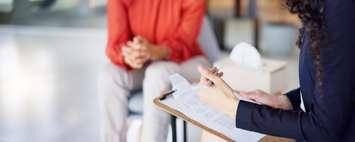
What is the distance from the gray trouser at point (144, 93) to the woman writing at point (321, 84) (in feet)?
2.59

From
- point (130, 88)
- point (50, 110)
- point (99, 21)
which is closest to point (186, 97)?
point (130, 88)

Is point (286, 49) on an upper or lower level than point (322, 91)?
lower

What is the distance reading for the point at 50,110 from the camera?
271cm

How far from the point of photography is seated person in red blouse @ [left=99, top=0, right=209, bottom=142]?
1.78 m

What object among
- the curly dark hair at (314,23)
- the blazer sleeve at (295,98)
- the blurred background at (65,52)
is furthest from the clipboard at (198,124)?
the blurred background at (65,52)

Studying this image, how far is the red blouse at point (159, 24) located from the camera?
1.91m

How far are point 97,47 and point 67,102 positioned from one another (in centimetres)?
135

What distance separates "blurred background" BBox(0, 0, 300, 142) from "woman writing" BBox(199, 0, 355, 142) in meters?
1.52

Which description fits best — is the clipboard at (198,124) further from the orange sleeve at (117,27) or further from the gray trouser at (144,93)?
the orange sleeve at (117,27)

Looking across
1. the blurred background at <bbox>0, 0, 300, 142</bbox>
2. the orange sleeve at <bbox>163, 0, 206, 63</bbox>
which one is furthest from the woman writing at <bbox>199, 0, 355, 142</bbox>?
the blurred background at <bbox>0, 0, 300, 142</bbox>

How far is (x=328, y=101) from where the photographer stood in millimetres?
867

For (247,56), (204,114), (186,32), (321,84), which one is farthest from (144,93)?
(321,84)

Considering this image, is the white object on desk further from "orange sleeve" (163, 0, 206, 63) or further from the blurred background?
the blurred background

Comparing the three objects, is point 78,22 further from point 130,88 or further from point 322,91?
point 322,91
